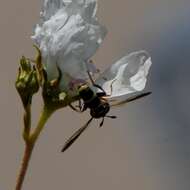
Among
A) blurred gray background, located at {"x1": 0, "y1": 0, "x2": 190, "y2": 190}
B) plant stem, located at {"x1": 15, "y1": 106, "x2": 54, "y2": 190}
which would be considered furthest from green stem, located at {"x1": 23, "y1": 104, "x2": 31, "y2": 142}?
blurred gray background, located at {"x1": 0, "y1": 0, "x2": 190, "y2": 190}

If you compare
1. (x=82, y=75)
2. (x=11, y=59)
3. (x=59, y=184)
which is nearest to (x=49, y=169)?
(x=59, y=184)

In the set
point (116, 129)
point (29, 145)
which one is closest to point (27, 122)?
point (29, 145)

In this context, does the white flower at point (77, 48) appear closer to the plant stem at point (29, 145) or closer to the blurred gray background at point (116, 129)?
the plant stem at point (29, 145)

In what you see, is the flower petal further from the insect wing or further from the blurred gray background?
the blurred gray background

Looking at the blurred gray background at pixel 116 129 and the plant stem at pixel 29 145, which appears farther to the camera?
the blurred gray background at pixel 116 129

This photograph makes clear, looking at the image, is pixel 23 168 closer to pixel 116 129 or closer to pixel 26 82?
pixel 26 82

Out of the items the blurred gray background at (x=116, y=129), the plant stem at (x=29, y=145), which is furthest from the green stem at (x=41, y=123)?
the blurred gray background at (x=116, y=129)

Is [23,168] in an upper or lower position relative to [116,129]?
upper
